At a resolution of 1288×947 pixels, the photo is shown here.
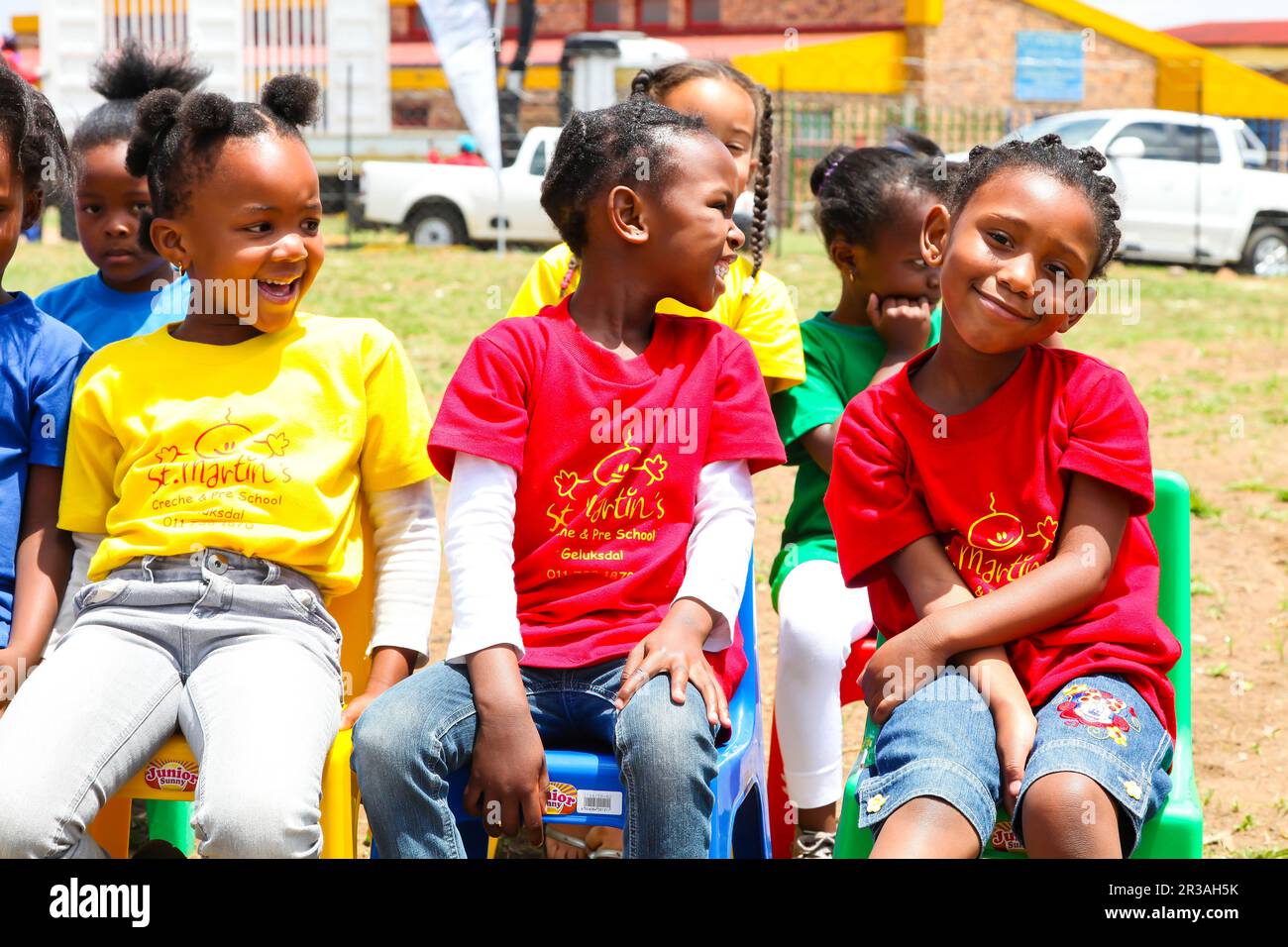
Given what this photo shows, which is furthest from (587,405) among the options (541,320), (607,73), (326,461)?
→ (607,73)

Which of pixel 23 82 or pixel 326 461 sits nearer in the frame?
pixel 326 461

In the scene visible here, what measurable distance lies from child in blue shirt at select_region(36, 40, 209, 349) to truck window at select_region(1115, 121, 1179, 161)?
40.5 feet

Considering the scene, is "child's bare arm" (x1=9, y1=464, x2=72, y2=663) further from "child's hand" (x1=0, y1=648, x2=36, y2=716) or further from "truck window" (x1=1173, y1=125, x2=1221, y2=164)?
"truck window" (x1=1173, y1=125, x2=1221, y2=164)

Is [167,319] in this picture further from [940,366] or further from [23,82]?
[940,366]

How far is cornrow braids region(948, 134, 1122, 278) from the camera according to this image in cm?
226

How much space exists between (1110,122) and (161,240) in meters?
12.8

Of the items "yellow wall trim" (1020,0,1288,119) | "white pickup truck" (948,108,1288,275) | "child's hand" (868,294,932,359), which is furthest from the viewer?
"yellow wall trim" (1020,0,1288,119)

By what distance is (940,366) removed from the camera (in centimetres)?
232

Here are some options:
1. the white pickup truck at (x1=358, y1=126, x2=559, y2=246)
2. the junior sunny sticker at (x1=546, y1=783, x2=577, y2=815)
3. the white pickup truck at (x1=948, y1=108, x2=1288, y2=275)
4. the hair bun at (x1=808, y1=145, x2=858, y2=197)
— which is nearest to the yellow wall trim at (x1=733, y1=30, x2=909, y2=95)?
the white pickup truck at (x1=358, y1=126, x2=559, y2=246)

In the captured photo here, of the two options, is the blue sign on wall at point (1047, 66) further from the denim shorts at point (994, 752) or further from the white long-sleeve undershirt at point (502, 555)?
the denim shorts at point (994, 752)

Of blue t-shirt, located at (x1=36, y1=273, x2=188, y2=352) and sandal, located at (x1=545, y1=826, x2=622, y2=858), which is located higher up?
blue t-shirt, located at (x1=36, y1=273, x2=188, y2=352)

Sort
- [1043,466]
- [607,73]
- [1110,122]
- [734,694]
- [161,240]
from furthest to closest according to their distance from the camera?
[607,73], [1110,122], [161,240], [734,694], [1043,466]

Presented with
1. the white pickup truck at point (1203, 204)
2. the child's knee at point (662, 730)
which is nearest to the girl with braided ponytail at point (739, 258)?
the child's knee at point (662, 730)

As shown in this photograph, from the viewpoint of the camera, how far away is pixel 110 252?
3.05 m
